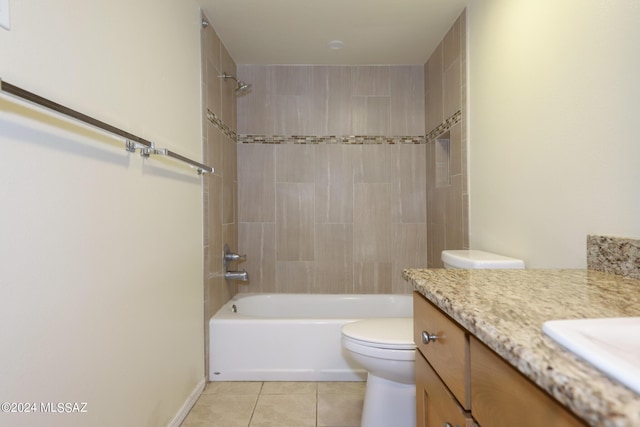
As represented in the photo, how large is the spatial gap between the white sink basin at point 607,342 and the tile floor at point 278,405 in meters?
1.48

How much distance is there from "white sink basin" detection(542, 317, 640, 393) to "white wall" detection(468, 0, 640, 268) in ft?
1.90

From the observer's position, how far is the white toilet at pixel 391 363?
1499mm

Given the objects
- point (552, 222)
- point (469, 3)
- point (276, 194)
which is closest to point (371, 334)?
point (552, 222)

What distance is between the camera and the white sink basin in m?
0.40

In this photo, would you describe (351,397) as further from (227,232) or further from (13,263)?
(13,263)

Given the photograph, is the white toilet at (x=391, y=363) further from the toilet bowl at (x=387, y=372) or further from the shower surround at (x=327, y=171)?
the shower surround at (x=327, y=171)

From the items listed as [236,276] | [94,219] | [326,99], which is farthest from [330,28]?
[94,219]

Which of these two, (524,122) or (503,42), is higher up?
(503,42)

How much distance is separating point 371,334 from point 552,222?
868mm

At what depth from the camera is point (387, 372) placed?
5.07ft

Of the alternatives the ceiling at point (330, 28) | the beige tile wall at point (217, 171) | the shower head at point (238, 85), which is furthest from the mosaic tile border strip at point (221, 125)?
the ceiling at point (330, 28)

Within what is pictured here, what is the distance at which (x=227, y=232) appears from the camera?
8.71 feet

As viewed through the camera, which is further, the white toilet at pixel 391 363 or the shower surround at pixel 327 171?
the shower surround at pixel 327 171

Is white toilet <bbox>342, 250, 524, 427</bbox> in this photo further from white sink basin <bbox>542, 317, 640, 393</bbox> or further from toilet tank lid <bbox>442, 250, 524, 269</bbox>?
white sink basin <bbox>542, 317, 640, 393</bbox>
